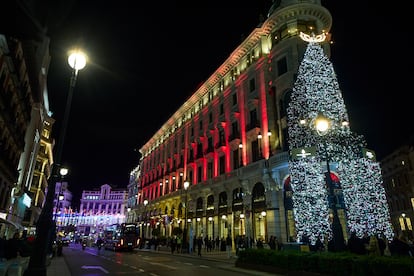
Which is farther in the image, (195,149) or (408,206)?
(408,206)

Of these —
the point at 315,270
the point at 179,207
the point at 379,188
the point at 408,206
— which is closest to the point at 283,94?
the point at 379,188

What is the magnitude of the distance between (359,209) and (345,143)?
17.3 feet

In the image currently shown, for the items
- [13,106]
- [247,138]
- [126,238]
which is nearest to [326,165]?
[247,138]

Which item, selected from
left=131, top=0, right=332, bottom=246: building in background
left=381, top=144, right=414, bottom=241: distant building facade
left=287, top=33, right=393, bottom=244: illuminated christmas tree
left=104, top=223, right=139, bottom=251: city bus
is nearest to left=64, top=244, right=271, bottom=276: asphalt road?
left=131, top=0, right=332, bottom=246: building in background

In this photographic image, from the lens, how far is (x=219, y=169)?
38.6 m

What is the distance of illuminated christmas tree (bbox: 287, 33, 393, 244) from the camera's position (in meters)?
20.7

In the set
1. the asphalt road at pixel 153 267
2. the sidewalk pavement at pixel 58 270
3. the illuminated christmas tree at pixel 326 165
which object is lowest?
the asphalt road at pixel 153 267

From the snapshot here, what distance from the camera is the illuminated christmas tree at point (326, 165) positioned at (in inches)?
816

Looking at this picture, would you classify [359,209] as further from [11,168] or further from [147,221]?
[147,221]

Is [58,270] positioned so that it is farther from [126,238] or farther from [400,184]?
[400,184]

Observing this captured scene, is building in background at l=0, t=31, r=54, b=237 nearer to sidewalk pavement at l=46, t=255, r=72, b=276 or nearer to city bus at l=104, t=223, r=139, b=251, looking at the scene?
sidewalk pavement at l=46, t=255, r=72, b=276

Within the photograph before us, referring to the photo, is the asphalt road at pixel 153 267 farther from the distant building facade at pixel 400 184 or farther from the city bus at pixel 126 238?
the distant building facade at pixel 400 184

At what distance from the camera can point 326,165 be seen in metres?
23.0

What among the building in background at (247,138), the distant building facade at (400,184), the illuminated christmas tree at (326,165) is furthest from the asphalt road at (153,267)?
the distant building facade at (400,184)
